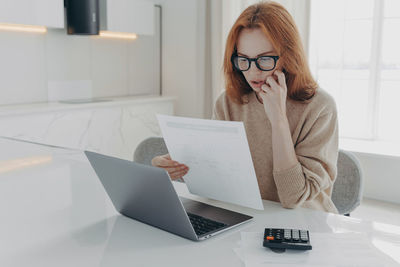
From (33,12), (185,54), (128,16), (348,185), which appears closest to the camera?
(348,185)

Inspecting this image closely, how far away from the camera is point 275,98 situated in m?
1.27

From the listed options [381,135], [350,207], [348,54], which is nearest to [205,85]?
[348,54]

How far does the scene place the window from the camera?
3.25 m

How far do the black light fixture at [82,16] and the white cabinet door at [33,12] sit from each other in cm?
16

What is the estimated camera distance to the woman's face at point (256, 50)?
52.0 inches

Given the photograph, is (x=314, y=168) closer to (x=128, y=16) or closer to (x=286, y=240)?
(x=286, y=240)

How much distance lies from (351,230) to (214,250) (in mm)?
310

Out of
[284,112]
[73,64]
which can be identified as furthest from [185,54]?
[284,112]

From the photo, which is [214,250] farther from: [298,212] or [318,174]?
[318,174]

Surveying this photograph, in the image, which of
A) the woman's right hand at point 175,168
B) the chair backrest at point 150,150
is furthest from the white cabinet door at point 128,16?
the woman's right hand at point 175,168

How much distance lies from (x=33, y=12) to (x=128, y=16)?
2.96ft

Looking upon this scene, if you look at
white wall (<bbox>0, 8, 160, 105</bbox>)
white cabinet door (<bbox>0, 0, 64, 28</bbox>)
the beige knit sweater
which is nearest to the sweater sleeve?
the beige knit sweater

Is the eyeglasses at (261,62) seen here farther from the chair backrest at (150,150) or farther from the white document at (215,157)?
the chair backrest at (150,150)

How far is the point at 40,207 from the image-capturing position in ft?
3.33
